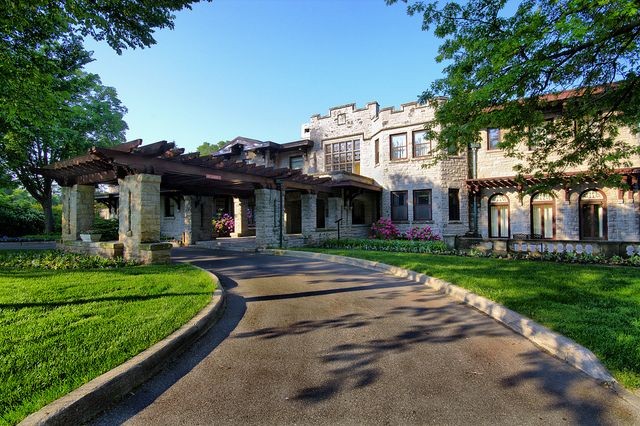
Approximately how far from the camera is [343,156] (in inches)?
914

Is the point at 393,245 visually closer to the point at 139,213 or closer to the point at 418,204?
the point at 418,204

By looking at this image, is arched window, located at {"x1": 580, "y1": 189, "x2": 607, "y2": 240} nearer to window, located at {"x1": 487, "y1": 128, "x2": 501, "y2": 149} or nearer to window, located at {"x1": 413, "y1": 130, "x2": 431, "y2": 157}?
window, located at {"x1": 487, "y1": 128, "x2": 501, "y2": 149}

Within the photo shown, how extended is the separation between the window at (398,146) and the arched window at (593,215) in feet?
29.0

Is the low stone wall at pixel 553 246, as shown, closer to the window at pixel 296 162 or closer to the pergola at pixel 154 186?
the pergola at pixel 154 186

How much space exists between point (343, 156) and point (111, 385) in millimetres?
21134

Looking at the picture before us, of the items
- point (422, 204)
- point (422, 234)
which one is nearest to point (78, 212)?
point (422, 234)

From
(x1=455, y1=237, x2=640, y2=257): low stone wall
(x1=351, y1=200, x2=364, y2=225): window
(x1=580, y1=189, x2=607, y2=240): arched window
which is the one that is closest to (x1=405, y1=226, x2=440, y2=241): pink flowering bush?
(x1=351, y1=200, x2=364, y2=225): window

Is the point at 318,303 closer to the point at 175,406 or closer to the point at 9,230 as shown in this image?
the point at 175,406

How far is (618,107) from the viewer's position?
7.57m

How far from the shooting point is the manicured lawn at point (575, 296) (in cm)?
389

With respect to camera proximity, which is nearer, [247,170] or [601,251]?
[601,251]

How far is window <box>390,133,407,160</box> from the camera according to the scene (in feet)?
66.2

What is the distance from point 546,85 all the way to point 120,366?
8.71 m

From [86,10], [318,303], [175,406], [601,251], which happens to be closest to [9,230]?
[86,10]
